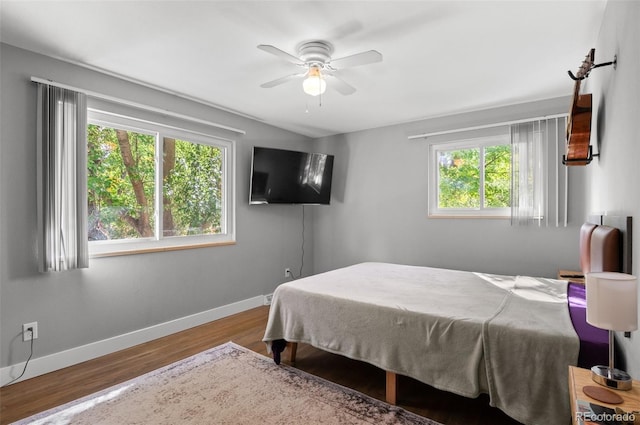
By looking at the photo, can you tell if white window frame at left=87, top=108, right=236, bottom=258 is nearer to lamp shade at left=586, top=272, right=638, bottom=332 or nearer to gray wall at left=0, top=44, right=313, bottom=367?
gray wall at left=0, top=44, right=313, bottom=367

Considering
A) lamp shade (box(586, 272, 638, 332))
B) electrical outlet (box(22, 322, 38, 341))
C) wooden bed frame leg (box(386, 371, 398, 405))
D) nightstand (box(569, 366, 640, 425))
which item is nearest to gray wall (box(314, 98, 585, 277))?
wooden bed frame leg (box(386, 371, 398, 405))

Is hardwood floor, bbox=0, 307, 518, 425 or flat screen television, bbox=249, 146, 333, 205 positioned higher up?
flat screen television, bbox=249, 146, 333, 205

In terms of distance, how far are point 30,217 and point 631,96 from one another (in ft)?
12.1

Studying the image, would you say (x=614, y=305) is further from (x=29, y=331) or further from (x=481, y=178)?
(x=29, y=331)

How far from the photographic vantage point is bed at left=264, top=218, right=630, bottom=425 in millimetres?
1593

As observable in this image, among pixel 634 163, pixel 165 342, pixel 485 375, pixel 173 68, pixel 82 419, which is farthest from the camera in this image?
pixel 165 342

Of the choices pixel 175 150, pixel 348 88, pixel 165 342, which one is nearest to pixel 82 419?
pixel 165 342

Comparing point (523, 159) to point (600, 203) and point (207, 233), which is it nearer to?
point (600, 203)

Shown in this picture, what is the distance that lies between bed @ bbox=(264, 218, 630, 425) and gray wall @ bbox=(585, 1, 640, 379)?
0.63ft

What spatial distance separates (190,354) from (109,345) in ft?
2.40

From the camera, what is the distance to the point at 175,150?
348cm

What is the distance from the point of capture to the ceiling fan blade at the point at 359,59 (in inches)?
79.7

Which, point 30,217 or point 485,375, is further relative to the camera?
point 30,217

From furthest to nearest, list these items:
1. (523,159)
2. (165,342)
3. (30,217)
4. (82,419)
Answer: (523,159) → (165,342) → (30,217) → (82,419)
